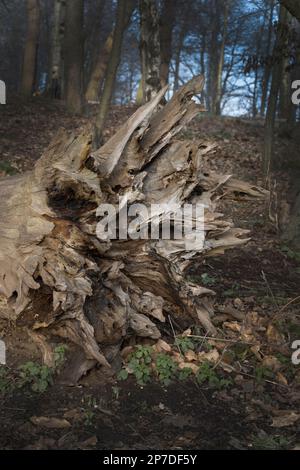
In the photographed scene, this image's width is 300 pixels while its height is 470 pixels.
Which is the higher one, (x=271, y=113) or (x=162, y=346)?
(x=271, y=113)

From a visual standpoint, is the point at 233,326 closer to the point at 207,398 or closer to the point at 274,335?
the point at 274,335

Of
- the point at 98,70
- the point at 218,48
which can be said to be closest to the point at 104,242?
the point at 98,70

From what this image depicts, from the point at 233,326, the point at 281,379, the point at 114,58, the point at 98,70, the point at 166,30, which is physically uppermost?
the point at 166,30

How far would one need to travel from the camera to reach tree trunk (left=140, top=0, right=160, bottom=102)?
11.1 m

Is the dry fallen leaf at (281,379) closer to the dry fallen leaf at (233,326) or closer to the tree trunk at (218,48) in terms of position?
the dry fallen leaf at (233,326)

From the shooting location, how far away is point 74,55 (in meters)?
15.1

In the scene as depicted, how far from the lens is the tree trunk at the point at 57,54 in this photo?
17.0 metres

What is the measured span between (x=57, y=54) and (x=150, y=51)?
678cm

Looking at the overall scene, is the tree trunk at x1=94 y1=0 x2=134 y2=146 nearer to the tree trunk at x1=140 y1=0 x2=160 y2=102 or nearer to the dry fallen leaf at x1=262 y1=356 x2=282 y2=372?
the tree trunk at x1=140 y1=0 x2=160 y2=102

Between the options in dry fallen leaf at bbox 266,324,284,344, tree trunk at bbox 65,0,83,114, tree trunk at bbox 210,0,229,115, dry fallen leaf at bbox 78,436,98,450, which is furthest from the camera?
tree trunk at bbox 210,0,229,115

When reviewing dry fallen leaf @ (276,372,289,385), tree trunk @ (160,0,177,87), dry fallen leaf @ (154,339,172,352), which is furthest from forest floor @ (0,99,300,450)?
tree trunk @ (160,0,177,87)

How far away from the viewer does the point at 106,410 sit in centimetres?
399

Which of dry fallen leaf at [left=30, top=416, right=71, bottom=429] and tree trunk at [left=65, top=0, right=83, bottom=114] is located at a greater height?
tree trunk at [left=65, top=0, right=83, bottom=114]

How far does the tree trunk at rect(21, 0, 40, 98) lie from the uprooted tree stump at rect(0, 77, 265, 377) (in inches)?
513
